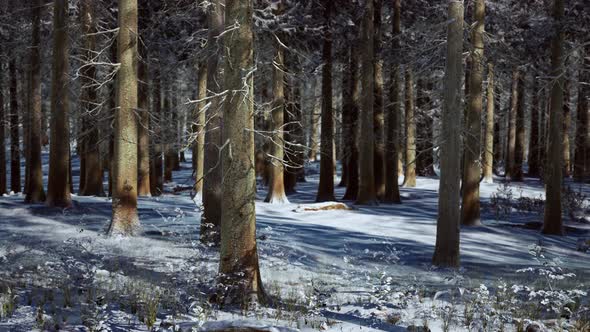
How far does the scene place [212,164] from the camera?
11.7m

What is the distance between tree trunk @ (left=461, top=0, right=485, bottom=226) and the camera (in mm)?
15470

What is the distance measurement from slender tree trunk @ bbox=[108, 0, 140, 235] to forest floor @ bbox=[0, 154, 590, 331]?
606 millimetres

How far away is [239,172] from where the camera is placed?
24.9ft

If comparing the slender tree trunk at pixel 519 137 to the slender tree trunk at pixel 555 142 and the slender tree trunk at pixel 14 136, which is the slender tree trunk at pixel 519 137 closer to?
the slender tree trunk at pixel 555 142

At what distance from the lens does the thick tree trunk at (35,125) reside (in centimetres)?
1769

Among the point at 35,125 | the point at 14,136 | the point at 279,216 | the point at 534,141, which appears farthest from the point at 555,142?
the point at 14,136

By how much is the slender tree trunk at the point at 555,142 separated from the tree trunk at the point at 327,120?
7499mm

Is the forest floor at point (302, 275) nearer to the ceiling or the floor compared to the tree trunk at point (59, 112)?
nearer to the floor

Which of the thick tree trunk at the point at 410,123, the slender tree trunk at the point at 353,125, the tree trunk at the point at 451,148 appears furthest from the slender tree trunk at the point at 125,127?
the thick tree trunk at the point at 410,123

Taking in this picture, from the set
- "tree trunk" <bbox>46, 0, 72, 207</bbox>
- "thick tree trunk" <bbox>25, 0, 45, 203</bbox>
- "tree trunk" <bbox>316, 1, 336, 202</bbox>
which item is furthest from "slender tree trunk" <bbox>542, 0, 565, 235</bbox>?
"thick tree trunk" <bbox>25, 0, 45, 203</bbox>

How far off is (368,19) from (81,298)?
14999 mm

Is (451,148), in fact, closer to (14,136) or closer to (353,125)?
(353,125)

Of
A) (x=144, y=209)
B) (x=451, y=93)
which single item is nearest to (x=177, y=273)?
(x=451, y=93)

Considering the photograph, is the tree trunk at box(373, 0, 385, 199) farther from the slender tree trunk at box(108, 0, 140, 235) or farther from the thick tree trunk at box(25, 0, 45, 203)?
the thick tree trunk at box(25, 0, 45, 203)
